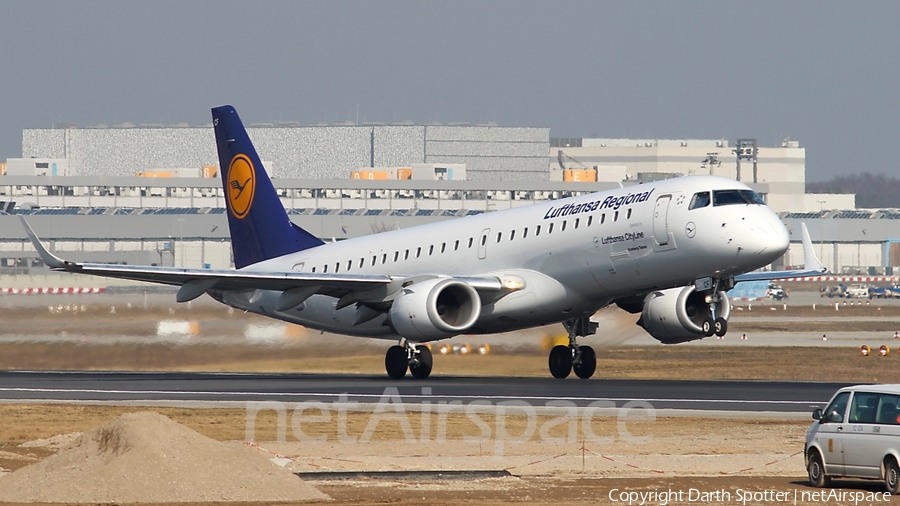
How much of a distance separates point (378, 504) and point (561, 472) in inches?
171

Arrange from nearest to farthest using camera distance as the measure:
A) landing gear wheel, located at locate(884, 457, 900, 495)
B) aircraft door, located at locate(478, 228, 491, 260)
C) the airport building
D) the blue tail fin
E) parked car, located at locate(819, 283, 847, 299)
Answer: landing gear wheel, located at locate(884, 457, 900, 495), aircraft door, located at locate(478, 228, 491, 260), the blue tail fin, parked car, located at locate(819, 283, 847, 299), the airport building

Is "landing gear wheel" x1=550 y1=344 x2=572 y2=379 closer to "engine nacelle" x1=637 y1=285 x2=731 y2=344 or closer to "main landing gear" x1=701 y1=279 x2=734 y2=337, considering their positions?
"engine nacelle" x1=637 y1=285 x2=731 y2=344

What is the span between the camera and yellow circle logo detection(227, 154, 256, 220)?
43.7m

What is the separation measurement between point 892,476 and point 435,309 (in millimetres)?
17726

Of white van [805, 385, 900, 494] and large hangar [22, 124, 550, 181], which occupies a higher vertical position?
large hangar [22, 124, 550, 181]

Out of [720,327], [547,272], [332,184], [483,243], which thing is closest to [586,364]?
[547,272]

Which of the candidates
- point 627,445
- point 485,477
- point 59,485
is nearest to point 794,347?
point 627,445

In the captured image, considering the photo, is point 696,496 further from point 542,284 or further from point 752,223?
point 542,284

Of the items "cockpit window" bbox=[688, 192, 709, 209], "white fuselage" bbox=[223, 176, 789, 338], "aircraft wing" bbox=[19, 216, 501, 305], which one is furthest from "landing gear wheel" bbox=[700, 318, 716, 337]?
"aircraft wing" bbox=[19, 216, 501, 305]

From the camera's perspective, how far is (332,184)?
474ft

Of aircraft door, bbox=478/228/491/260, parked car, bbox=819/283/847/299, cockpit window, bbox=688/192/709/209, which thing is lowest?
parked car, bbox=819/283/847/299

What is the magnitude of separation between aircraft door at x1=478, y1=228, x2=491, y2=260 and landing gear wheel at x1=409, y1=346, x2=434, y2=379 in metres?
2.99

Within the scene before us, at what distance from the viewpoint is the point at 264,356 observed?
41406 millimetres

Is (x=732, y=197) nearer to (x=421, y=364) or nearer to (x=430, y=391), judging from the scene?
(x=430, y=391)
